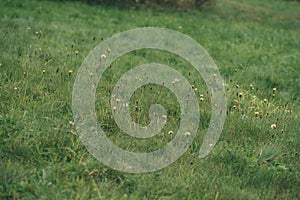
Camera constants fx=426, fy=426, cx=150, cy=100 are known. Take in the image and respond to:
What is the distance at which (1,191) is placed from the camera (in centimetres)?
304

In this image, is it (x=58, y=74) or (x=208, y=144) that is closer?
(x=208, y=144)

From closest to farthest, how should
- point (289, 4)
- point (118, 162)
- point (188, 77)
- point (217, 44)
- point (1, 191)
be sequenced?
point (1, 191) < point (118, 162) < point (188, 77) < point (217, 44) < point (289, 4)

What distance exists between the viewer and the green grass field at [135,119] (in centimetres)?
327

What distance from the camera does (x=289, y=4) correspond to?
1736 centimetres

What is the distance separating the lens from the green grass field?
3.27 meters

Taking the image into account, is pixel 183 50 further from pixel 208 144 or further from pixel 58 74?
pixel 208 144

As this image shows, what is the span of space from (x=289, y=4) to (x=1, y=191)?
54.0 ft

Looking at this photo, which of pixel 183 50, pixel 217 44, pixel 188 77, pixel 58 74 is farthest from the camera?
pixel 217 44

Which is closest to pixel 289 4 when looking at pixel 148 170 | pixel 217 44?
pixel 217 44

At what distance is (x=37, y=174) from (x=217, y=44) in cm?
536

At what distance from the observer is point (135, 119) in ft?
13.9

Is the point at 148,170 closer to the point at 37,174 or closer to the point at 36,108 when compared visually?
the point at 37,174

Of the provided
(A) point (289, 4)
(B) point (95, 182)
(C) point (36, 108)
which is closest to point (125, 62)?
(C) point (36, 108)

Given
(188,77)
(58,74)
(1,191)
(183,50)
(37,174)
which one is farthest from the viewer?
(183,50)
